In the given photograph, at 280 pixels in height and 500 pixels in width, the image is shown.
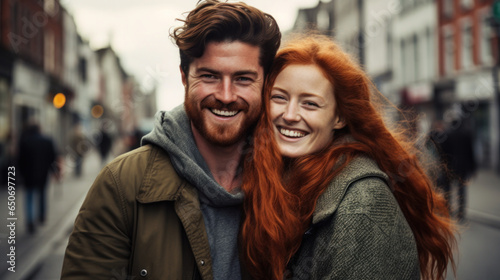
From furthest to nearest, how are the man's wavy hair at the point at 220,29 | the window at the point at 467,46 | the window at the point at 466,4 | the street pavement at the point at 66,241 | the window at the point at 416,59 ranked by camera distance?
the window at the point at 416,59, the window at the point at 467,46, the window at the point at 466,4, the street pavement at the point at 66,241, the man's wavy hair at the point at 220,29

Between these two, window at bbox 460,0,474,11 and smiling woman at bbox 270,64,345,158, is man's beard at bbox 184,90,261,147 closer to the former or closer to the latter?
smiling woman at bbox 270,64,345,158

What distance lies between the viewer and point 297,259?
226 cm

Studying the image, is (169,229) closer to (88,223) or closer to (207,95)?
(88,223)

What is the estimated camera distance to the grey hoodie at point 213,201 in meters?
2.20

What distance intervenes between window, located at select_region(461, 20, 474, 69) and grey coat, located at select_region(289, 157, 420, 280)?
20948mm

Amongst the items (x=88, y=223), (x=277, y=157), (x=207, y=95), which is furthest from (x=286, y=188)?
(x=88, y=223)

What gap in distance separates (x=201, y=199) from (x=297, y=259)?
0.52 meters

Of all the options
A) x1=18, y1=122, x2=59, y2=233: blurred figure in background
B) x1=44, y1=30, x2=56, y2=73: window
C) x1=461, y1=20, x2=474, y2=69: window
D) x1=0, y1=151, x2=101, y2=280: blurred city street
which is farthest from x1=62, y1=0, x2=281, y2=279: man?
x1=44, y1=30, x2=56, y2=73: window

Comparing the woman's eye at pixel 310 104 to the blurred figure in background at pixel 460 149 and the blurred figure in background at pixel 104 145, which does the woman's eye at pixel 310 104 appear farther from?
the blurred figure in background at pixel 104 145

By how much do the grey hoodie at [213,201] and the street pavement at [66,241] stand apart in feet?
5.80

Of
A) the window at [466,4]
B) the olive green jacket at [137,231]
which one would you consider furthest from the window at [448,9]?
the olive green jacket at [137,231]

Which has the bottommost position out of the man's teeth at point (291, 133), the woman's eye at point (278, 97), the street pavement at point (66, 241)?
the street pavement at point (66, 241)

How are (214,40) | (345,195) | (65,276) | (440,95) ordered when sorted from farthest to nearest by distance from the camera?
(440,95) < (214,40) < (345,195) < (65,276)

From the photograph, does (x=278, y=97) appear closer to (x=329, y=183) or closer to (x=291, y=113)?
(x=291, y=113)
